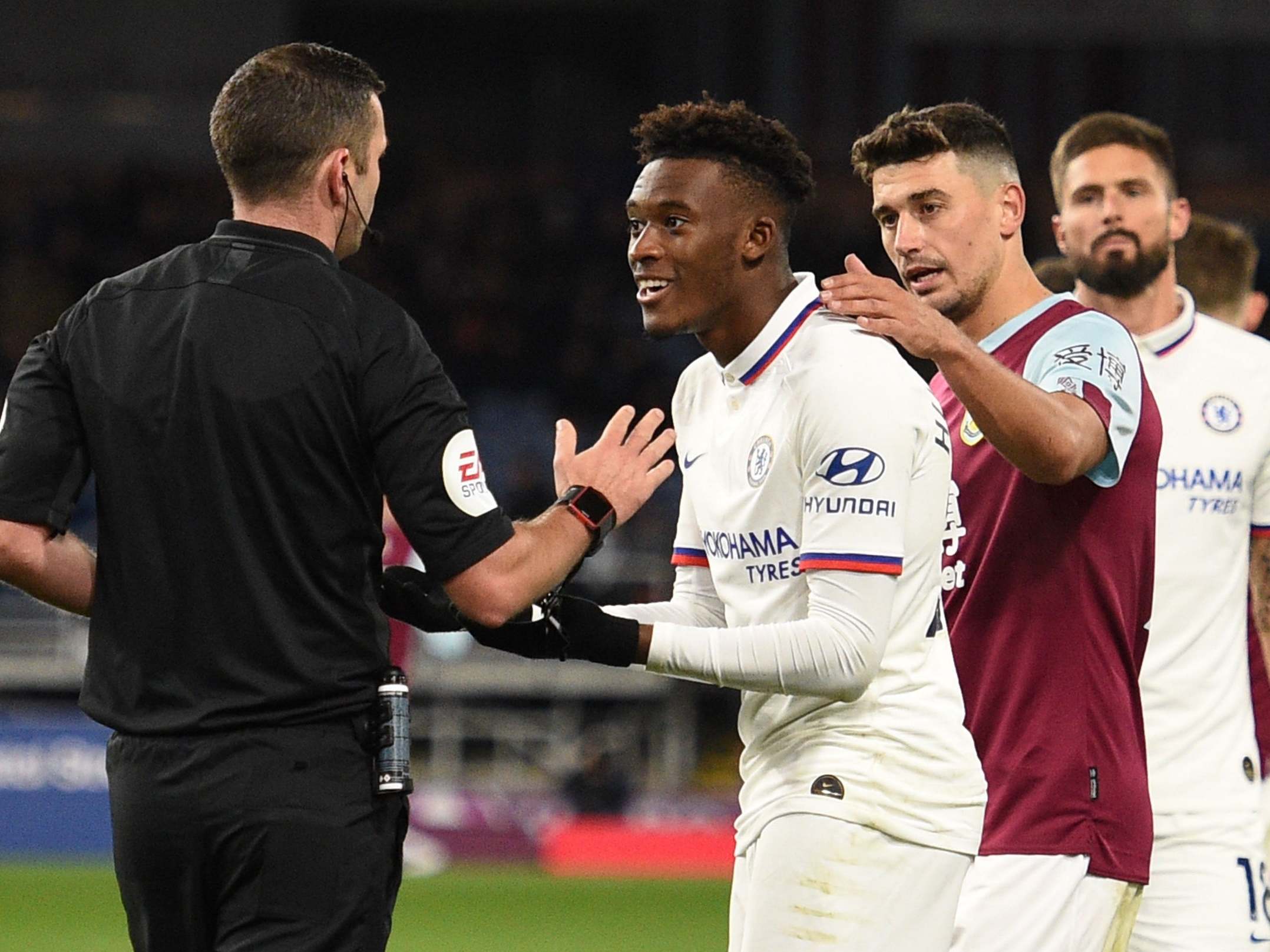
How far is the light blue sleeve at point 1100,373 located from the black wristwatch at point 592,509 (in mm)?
1010

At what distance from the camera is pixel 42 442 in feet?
11.2

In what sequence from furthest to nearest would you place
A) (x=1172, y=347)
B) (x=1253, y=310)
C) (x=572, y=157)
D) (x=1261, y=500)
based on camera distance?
(x=572, y=157)
(x=1253, y=310)
(x=1172, y=347)
(x=1261, y=500)

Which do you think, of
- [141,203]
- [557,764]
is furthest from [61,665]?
[141,203]

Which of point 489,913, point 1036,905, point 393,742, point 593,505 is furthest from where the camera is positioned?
point 489,913

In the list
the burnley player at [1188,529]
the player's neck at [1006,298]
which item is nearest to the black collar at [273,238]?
the player's neck at [1006,298]

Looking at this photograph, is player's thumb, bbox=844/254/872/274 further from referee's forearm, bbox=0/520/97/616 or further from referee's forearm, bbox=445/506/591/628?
referee's forearm, bbox=0/520/97/616

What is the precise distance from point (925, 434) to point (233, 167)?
1.39 meters

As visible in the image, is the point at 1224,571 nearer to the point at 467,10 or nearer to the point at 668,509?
the point at 668,509

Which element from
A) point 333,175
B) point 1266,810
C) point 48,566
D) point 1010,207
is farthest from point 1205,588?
point 48,566

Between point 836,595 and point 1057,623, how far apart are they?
0.77 m

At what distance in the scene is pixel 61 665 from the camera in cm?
1343

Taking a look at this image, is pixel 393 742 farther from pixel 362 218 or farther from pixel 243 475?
pixel 362 218

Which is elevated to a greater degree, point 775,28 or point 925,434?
point 775,28

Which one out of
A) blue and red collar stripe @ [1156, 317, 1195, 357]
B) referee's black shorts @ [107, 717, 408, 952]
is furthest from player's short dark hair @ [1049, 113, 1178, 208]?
referee's black shorts @ [107, 717, 408, 952]
